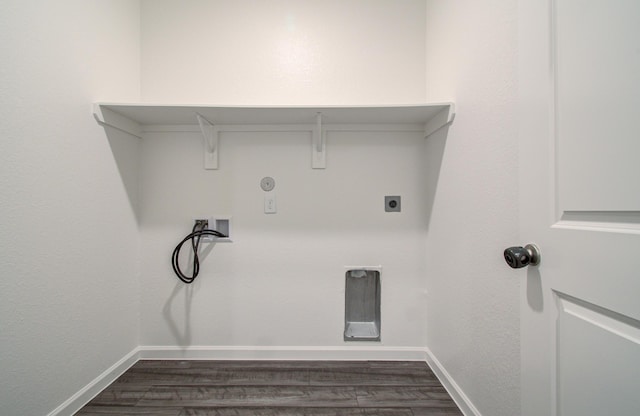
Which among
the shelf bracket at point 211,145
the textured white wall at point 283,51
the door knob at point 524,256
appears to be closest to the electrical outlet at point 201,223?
the shelf bracket at point 211,145

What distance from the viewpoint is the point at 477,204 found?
3.53 ft

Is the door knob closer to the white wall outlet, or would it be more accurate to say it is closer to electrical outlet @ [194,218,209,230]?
the white wall outlet

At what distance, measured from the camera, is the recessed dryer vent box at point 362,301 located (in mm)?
1632

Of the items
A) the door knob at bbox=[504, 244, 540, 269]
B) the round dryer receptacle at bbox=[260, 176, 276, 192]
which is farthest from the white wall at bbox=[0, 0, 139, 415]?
the door knob at bbox=[504, 244, 540, 269]

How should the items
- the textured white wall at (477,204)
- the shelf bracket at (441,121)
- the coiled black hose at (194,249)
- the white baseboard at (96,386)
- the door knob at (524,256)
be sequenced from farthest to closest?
the coiled black hose at (194,249) < the shelf bracket at (441,121) < the white baseboard at (96,386) < the textured white wall at (477,204) < the door knob at (524,256)

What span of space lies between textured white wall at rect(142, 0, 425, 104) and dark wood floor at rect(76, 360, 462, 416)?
158 centimetres

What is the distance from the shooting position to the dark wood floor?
121 cm

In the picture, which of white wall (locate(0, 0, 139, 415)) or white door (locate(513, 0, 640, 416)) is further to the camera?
white wall (locate(0, 0, 139, 415))

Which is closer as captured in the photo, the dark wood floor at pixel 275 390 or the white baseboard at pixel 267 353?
the dark wood floor at pixel 275 390

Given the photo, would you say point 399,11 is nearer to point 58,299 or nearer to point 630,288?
point 630,288

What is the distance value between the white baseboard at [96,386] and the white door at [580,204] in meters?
1.79

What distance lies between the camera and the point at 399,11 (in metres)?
1.60

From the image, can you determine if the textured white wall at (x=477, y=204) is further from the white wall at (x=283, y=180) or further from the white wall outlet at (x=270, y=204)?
the white wall outlet at (x=270, y=204)

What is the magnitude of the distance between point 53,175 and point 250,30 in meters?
1.28
